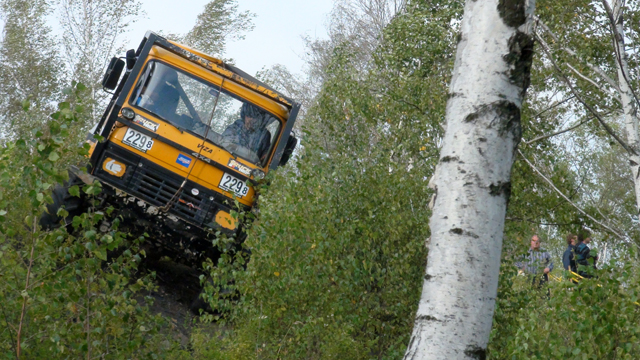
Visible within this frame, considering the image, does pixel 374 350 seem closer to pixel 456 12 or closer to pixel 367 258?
pixel 367 258

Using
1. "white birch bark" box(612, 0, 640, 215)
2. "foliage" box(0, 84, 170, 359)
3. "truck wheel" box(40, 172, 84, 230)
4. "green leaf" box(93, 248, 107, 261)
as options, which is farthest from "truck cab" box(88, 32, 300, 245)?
"green leaf" box(93, 248, 107, 261)

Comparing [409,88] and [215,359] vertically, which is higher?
[409,88]

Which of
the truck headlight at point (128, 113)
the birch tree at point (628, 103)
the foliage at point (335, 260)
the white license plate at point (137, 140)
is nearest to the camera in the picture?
the foliage at point (335, 260)

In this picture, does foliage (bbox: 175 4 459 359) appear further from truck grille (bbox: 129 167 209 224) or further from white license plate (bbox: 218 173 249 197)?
truck grille (bbox: 129 167 209 224)

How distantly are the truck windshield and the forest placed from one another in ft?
3.61

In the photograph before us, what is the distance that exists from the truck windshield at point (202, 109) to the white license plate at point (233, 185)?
30 centimetres

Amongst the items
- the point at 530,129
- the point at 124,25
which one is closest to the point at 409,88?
the point at 530,129

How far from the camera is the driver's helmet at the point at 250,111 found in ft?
25.8

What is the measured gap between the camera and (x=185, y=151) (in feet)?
24.7

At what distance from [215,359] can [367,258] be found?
155 cm

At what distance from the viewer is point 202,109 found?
25.1 feet

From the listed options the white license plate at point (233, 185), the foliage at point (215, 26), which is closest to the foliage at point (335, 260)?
the white license plate at point (233, 185)

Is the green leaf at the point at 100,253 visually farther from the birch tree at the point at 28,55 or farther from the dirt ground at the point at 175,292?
the birch tree at the point at 28,55

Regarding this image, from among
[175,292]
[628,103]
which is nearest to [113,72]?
[175,292]
